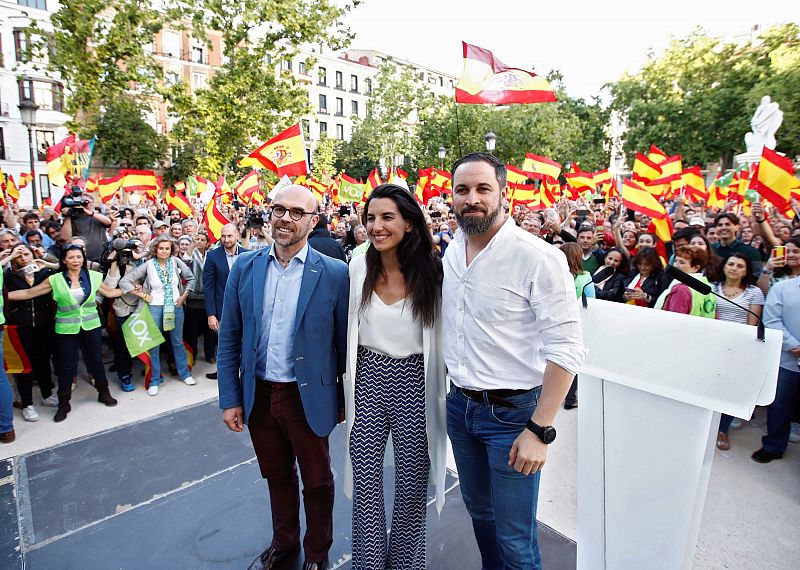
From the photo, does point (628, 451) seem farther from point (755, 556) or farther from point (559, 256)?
point (755, 556)

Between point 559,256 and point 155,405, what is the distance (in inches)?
177

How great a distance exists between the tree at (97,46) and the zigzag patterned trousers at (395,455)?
657 inches

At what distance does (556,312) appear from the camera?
1.80 metres

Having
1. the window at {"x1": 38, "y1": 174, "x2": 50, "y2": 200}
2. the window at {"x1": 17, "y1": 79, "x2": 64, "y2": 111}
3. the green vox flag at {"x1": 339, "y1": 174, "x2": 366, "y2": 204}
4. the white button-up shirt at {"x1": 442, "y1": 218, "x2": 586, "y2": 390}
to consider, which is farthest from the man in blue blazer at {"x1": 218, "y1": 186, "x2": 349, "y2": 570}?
the window at {"x1": 38, "y1": 174, "x2": 50, "y2": 200}

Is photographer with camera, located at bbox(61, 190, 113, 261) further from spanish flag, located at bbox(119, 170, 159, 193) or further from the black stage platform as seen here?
spanish flag, located at bbox(119, 170, 159, 193)

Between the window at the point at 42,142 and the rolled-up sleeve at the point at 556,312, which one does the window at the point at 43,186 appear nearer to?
the window at the point at 42,142

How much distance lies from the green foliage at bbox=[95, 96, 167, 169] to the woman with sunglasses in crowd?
32.6m

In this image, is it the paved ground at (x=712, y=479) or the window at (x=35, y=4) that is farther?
the window at (x=35, y=4)

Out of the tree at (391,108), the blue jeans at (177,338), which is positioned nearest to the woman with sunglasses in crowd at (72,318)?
the blue jeans at (177,338)

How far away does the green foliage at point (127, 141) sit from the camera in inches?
1298

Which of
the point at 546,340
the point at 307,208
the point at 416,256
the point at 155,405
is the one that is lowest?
the point at 155,405

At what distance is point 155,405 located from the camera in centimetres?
491

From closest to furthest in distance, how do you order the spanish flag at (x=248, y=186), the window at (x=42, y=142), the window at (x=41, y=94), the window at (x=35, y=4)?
the spanish flag at (x=248, y=186), the window at (x=41, y=94), the window at (x=35, y=4), the window at (x=42, y=142)

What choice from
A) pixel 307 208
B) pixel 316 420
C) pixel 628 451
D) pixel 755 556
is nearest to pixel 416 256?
pixel 307 208
